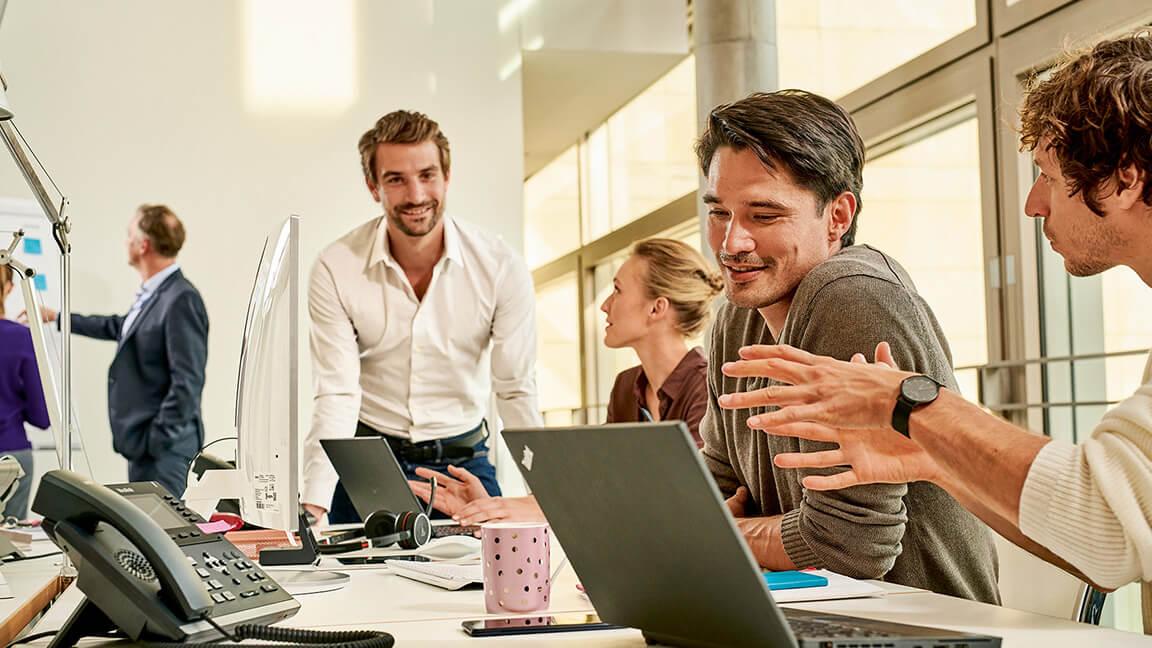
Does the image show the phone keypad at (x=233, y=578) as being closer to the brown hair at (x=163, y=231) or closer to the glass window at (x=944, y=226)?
the glass window at (x=944, y=226)

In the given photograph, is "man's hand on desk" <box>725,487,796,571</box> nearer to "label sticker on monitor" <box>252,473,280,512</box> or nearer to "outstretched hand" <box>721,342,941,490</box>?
"outstretched hand" <box>721,342,941,490</box>

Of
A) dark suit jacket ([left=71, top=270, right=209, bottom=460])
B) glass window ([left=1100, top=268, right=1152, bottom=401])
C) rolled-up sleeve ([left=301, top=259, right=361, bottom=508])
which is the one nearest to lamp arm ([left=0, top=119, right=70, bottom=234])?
rolled-up sleeve ([left=301, top=259, right=361, bottom=508])

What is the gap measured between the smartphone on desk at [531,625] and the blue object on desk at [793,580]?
0.75ft

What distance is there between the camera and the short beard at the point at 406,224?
2.80m

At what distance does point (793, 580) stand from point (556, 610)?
0.91 ft

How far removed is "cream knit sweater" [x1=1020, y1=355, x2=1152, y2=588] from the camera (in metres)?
0.91

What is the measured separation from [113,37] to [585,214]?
12.8 feet

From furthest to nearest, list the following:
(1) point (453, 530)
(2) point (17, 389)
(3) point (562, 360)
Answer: (3) point (562, 360)
(2) point (17, 389)
(1) point (453, 530)

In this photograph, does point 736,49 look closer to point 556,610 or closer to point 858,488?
point 858,488

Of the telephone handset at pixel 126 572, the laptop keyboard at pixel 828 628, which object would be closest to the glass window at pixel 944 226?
the laptop keyboard at pixel 828 628

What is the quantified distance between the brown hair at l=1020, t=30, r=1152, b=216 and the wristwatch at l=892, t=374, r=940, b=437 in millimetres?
324

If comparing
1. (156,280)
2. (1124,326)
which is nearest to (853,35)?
(1124,326)

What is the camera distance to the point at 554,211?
27.8 feet

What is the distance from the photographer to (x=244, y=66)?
502cm
